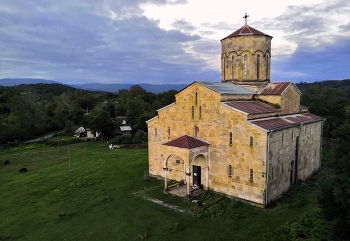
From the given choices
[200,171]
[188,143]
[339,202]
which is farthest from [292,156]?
[339,202]

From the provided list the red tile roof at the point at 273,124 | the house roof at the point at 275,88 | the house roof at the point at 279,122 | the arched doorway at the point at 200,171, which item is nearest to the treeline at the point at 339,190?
the house roof at the point at 279,122

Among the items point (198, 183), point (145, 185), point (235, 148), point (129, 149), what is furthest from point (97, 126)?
point (235, 148)

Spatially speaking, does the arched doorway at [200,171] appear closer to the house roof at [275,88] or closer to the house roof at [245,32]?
the house roof at [275,88]

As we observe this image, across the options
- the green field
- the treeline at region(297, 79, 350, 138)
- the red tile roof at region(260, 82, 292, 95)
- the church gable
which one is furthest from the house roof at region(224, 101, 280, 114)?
the treeline at region(297, 79, 350, 138)

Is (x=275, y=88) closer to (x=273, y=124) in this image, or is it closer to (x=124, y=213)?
(x=273, y=124)

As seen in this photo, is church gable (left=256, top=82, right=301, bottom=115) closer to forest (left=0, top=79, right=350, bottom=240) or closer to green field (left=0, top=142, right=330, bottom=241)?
forest (left=0, top=79, right=350, bottom=240)

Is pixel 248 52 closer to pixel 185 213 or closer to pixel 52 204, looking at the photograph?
pixel 185 213

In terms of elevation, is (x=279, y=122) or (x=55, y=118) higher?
(x=279, y=122)
